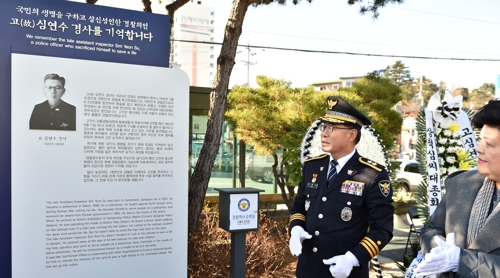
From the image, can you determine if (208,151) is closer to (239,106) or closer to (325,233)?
(325,233)

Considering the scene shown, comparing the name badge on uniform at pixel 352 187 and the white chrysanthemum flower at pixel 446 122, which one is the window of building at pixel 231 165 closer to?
the white chrysanthemum flower at pixel 446 122

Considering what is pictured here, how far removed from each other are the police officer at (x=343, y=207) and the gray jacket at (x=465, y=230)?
0.54 m

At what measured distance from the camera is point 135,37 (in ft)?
11.0

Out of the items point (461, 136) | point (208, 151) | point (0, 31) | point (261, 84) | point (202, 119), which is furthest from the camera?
point (202, 119)

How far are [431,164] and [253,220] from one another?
1.46 m

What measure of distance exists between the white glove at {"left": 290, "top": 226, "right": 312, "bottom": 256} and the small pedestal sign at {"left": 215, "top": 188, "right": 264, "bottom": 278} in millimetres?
925

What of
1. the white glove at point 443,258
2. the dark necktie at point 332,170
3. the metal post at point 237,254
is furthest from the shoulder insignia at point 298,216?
the white glove at point 443,258

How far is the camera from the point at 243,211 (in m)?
3.55

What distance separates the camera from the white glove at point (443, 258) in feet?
5.27

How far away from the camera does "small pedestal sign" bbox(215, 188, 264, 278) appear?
349 centimetres

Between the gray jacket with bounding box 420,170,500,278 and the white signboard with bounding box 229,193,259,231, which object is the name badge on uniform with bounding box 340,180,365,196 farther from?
the white signboard with bounding box 229,193,259,231

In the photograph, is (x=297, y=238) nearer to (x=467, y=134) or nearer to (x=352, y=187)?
(x=352, y=187)

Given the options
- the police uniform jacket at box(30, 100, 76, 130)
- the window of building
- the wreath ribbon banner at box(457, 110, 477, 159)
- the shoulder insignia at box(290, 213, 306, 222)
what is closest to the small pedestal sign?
the shoulder insignia at box(290, 213, 306, 222)

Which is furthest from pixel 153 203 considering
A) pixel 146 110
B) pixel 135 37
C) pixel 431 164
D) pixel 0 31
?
pixel 431 164
